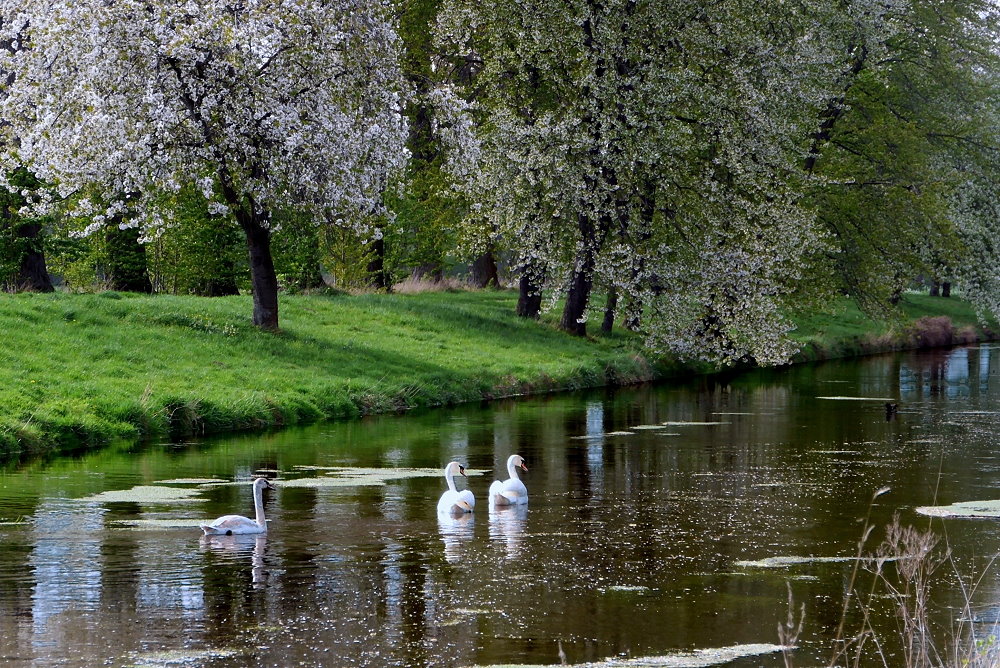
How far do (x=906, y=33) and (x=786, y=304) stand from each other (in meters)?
13.5

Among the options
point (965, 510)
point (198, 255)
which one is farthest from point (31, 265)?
point (965, 510)

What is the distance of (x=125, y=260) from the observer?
45219mm

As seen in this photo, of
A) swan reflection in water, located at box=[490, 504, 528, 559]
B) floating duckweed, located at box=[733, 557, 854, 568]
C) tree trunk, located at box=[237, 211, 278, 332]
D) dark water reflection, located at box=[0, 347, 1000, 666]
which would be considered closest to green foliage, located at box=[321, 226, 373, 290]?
tree trunk, located at box=[237, 211, 278, 332]

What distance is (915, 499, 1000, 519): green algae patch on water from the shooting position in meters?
19.4

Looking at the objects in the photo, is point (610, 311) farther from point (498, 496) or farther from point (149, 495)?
point (149, 495)

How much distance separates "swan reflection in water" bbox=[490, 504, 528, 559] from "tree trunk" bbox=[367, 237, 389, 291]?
33.0m

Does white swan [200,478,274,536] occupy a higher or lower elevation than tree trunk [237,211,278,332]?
lower

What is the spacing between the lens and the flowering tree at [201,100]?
A: 32531mm

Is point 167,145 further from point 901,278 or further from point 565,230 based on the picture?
point 901,278

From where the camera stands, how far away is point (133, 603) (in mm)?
13617

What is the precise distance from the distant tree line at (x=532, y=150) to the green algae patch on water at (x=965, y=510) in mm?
19475

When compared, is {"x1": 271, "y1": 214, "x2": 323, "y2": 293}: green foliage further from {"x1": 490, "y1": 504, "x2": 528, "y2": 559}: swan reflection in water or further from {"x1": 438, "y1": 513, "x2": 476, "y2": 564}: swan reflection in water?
{"x1": 438, "y1": 513, "x2": 476, "y2": 564}: swan reflection in water

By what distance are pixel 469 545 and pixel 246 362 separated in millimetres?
18529

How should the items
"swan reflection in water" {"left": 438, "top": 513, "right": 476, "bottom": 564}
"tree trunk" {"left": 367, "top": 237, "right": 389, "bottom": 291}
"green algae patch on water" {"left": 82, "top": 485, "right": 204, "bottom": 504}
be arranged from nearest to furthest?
"swan reflection in water" {"left": 438, "top": 513, "right": 476, "bottom": 564}, "green algae patch on water" {"left": 82, "top": 485, "right": 204, "bottom": 504}, "tree trunk" {"left": 367, "top": 237, "right": 389, "bottom": 291}
